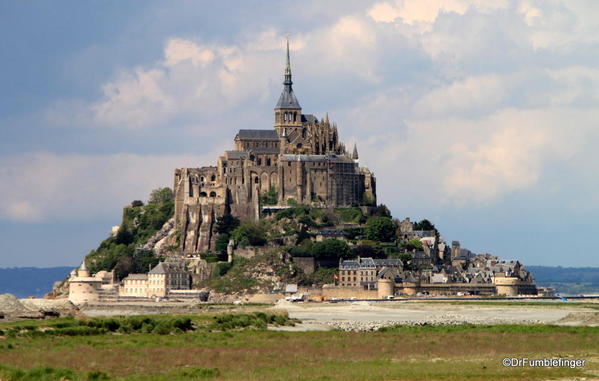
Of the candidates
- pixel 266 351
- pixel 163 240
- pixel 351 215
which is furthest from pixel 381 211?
pixel 266 351

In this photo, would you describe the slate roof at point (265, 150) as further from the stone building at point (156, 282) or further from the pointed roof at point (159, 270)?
the pointed roof at point (159, 270)

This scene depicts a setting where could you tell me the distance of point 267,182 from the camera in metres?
161

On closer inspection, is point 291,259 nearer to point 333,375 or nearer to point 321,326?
point 321,326

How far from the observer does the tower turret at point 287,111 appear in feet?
557

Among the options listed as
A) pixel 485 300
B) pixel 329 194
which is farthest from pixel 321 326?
pixel 329 194

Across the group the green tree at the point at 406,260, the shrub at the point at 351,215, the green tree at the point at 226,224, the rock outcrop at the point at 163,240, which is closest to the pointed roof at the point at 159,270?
the rock outcrop at the point at 163,240

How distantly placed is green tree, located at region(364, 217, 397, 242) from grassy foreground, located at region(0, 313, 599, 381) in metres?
71.1

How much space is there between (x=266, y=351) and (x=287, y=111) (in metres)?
106

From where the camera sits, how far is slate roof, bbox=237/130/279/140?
16712 centimetres

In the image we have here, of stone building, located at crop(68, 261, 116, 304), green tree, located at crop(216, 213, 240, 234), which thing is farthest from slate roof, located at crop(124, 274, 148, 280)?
green tree, located at crop(216, 213, 240, 234)

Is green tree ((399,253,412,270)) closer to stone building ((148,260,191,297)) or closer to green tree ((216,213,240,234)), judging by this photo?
green tree ((216,213,240,234))

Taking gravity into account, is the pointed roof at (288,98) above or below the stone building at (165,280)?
above

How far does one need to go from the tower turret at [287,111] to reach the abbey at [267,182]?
324 cm

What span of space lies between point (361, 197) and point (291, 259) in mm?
19691
